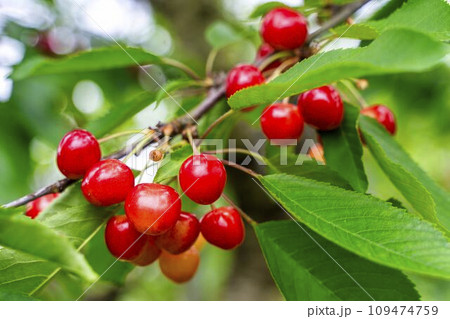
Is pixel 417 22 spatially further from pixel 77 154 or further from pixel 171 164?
pixel 77 154

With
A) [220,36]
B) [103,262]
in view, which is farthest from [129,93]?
[103,262]

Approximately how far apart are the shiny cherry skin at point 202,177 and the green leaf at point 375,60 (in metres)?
0.26

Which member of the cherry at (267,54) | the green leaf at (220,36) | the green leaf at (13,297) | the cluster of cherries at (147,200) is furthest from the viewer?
the green leaf at (220,36)

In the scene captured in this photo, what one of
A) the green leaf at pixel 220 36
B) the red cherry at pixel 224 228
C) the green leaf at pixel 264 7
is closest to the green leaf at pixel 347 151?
the red cherry at pixel 224 228

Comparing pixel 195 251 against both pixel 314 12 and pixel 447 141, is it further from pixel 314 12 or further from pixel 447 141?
pixel 447 141

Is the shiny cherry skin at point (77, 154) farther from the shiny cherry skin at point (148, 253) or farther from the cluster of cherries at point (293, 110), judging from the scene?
the cluster of cherries at point (293, 110)

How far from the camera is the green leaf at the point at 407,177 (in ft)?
3.46

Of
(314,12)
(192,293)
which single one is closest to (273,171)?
(314,12)

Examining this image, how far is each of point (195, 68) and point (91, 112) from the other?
5.68 ft

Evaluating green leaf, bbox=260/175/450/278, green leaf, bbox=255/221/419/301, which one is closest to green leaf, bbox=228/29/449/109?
green leaf, bbox=260/175/450/278

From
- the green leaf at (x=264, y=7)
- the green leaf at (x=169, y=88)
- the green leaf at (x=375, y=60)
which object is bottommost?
the green leaf at (x=169, y=88)

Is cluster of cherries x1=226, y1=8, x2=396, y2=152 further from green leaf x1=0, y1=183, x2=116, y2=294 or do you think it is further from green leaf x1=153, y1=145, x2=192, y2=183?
green leaf x1=0, y1=183, x2=116, y2=294

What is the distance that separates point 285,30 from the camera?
1.55 meters

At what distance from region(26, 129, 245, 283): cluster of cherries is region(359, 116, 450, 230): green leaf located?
42 cm
